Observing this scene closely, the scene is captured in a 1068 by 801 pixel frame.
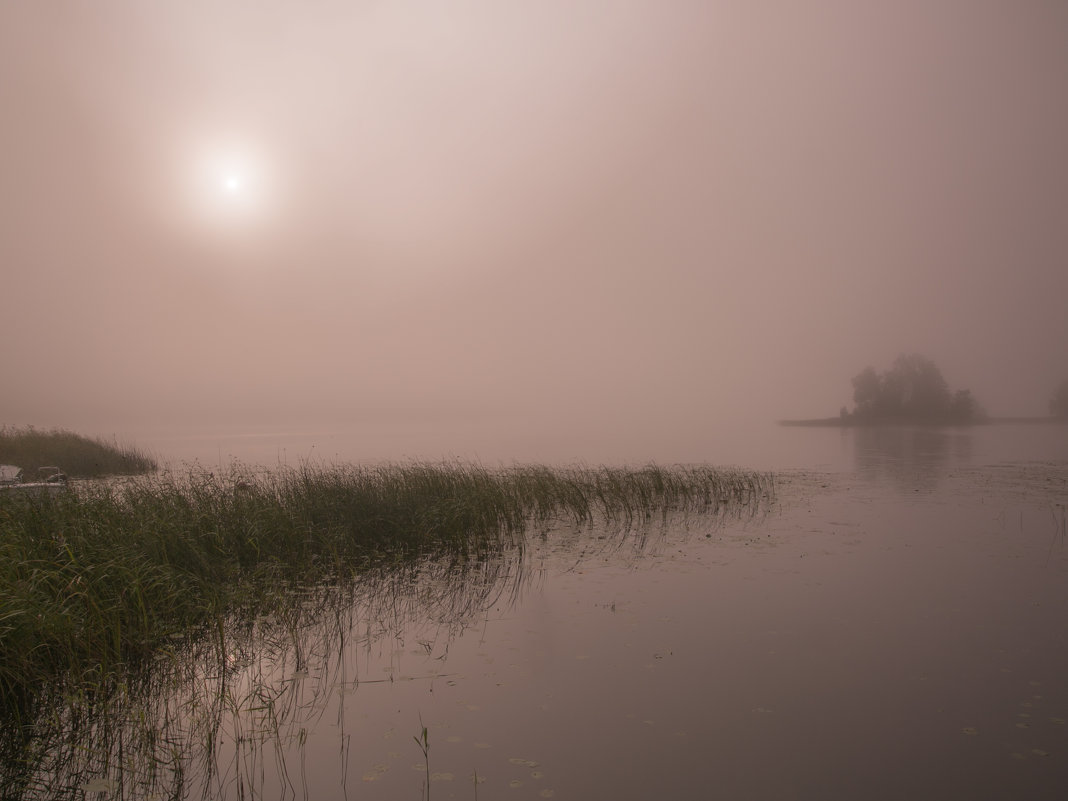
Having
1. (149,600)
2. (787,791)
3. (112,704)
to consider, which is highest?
(149,600)

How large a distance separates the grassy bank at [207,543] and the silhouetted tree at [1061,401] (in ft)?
343

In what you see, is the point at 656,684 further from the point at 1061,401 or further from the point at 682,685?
the point at 1061,401

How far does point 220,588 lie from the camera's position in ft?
26.2

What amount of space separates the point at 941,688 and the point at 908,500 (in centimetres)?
1487

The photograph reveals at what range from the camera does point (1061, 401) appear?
88.2m

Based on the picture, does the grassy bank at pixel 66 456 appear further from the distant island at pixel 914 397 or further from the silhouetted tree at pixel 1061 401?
the silhouetted tree at pixel 1061 401

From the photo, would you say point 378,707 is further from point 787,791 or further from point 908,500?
point 908,500

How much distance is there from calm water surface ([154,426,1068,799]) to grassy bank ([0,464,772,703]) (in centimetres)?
143

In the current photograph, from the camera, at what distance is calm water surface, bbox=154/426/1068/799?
4500 mm

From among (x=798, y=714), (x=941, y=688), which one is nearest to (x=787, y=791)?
(x=798, y=714)

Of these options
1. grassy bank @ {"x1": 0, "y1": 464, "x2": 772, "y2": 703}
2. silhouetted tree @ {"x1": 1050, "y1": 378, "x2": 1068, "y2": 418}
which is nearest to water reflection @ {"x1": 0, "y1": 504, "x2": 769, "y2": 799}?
grassy bank @ {"x1": 0, "y1": 464, "x2": 772, "y2": 703}

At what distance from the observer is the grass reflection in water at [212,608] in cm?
464

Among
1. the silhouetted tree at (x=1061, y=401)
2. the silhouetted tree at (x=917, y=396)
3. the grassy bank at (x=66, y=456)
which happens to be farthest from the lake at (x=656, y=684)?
the silhouetted tree at (x=1061, y=401)

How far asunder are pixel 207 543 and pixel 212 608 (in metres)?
2.83
